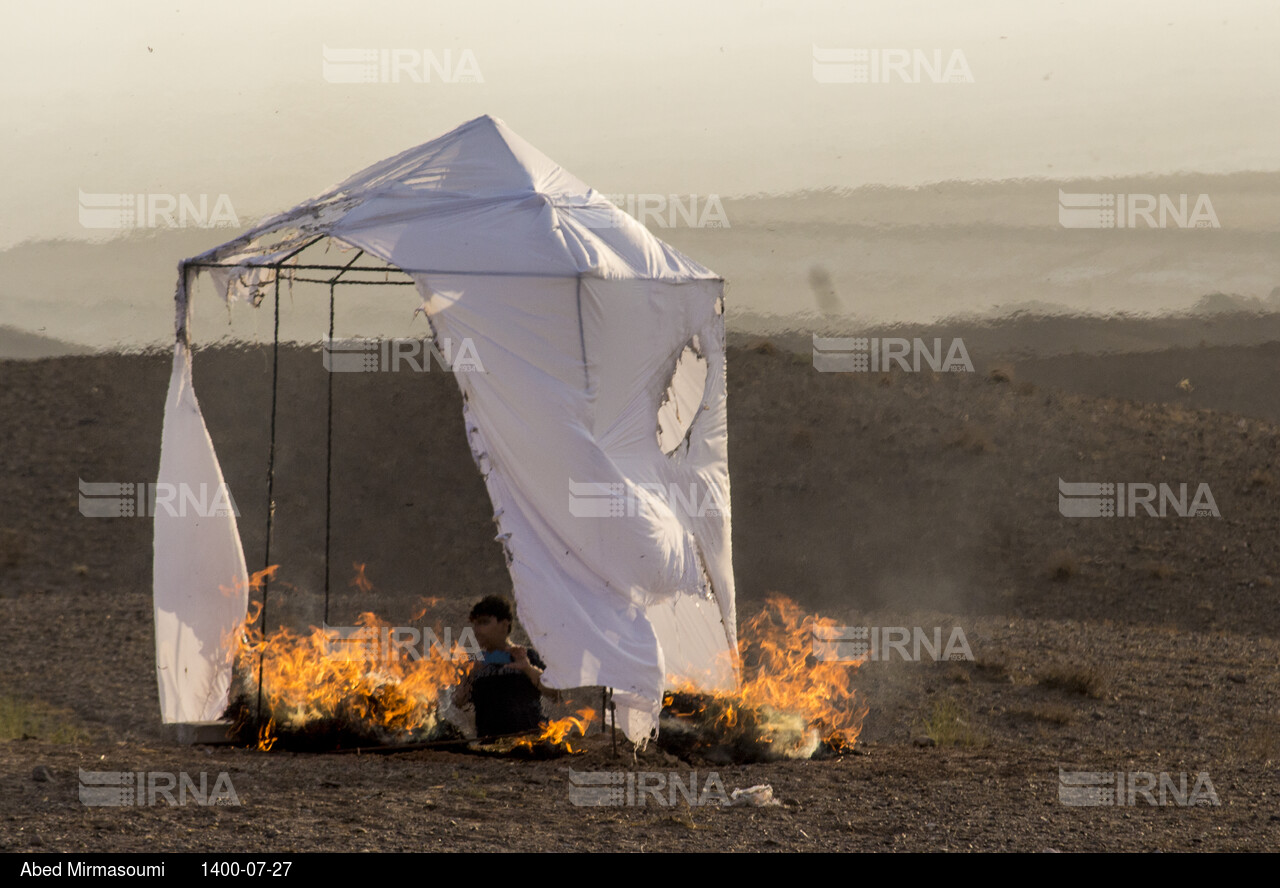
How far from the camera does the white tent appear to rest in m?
7.43

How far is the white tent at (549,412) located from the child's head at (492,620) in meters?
0.62

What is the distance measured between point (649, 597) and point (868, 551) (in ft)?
56.2

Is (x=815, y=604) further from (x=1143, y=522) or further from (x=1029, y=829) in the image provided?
(x=1029, y=829)

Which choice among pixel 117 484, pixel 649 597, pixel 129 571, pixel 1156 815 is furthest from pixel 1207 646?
pixel 117 484

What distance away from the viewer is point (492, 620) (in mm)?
7895

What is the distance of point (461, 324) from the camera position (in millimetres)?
7586

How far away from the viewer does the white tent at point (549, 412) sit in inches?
293

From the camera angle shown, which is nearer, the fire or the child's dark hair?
the child's dark hair

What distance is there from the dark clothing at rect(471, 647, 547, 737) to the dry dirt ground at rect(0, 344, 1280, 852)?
0.34 meters
